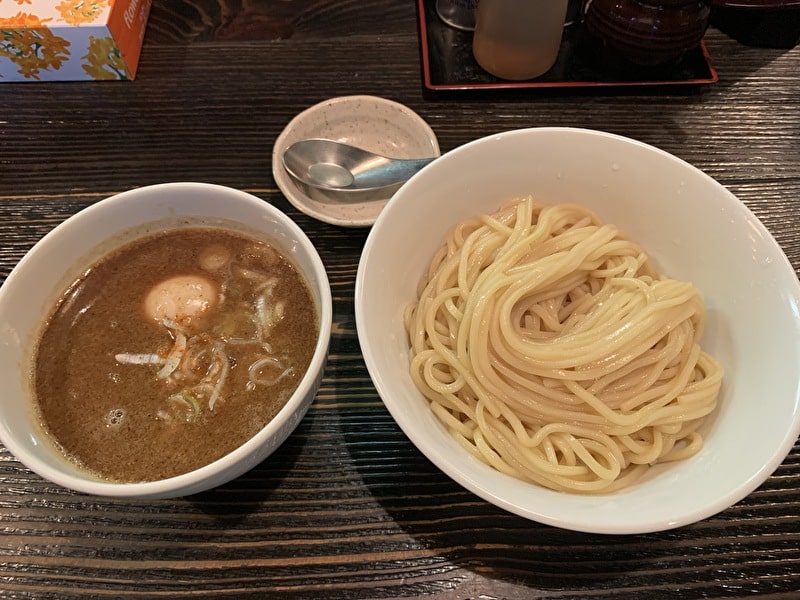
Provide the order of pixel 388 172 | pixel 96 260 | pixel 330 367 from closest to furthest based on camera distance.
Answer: pixel 96 260, pixel 330 367, pixel 388 172

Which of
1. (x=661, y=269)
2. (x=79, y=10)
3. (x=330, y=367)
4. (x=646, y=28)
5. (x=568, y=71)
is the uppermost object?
(x=646, y=28)

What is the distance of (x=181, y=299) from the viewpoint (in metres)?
1.60

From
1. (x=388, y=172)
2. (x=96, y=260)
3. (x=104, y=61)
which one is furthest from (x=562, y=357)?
(x=104, y=61)

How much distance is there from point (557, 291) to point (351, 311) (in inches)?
27.5

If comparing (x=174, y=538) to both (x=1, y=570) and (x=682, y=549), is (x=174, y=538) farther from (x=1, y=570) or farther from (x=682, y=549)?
(x=682, y=549)

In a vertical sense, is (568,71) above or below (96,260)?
above

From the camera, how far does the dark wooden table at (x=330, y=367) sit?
145 cm

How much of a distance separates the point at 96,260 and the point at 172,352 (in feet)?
1.33

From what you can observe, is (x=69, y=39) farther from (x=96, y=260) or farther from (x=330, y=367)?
(x=330, y=367)

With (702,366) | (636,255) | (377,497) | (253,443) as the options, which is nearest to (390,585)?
(377,497)

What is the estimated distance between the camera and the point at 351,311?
6.23 feet

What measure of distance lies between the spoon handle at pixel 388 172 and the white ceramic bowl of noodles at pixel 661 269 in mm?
387

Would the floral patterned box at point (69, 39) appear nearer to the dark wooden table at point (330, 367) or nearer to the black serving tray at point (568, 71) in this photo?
the dark wooden table at point (330, 367)

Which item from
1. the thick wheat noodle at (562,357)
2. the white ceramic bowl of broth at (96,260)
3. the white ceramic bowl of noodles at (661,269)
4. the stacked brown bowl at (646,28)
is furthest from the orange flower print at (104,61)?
the stacked brown bowl at (646,28)
